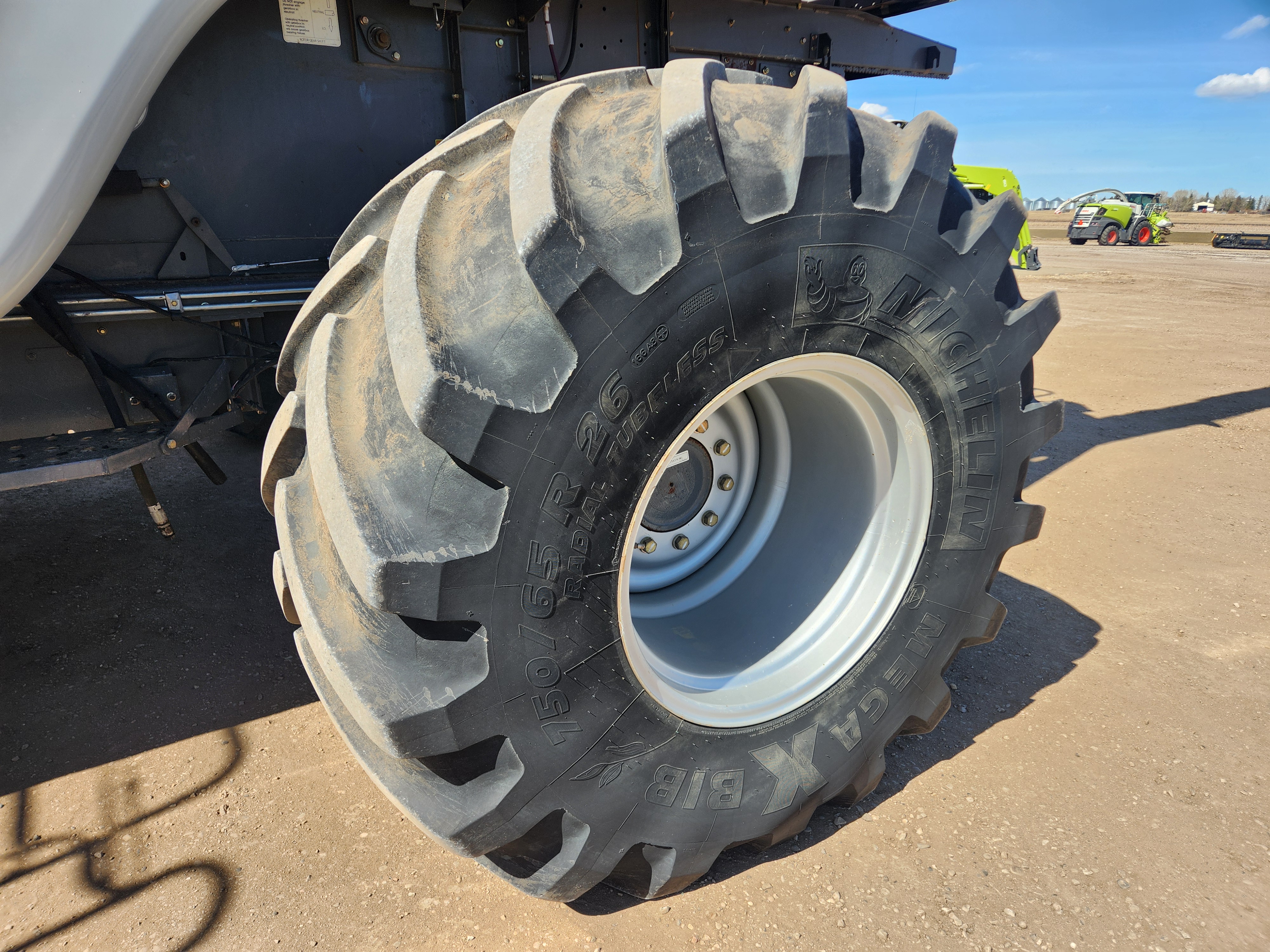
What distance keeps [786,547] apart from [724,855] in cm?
79

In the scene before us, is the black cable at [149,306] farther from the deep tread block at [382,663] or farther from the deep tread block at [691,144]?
the deep tread block at [691,144]

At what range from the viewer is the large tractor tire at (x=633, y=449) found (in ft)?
4.25

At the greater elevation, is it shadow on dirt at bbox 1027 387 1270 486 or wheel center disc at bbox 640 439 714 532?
wheel center disc at bbox 640 439 714 532

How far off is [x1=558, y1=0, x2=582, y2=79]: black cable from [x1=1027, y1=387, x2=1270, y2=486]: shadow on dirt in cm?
350

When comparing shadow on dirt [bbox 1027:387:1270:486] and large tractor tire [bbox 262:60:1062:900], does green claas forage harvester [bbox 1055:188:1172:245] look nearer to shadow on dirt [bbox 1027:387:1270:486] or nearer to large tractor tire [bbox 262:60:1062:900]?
shadow on dirt [bbox 1027:387:1270:486]

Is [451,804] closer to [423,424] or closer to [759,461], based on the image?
[423,424]

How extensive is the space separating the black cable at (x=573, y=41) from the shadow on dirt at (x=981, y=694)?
2.23 metres

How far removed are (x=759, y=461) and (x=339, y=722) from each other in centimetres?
125

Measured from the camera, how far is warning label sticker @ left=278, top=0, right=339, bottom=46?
190 cm

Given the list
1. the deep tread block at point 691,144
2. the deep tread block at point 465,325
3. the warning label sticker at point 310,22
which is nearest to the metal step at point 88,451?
the deep tread block at point 465,325

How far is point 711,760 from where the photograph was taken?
1.69 m

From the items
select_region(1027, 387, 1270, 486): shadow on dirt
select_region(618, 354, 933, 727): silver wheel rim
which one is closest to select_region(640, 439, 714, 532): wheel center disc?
select_region(618, 354, 933, 727): silver wheel rim

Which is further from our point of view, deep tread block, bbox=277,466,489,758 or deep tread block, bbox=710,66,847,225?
deep tread block, bbox=710,66,847,225

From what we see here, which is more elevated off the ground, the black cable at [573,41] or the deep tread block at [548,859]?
the black cable at [573,41]
